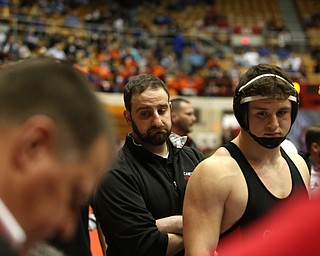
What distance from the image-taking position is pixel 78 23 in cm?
1780

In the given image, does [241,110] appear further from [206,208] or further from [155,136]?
[155,136]

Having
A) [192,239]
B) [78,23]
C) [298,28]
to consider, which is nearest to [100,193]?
[192,239]

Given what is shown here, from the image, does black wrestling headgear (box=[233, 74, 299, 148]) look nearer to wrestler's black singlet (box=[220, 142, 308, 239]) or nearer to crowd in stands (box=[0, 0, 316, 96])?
wrestler's black singlet (box=[220, 142, 308, 239])

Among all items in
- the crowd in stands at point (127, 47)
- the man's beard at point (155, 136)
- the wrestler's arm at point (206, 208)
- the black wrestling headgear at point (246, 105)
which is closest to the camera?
the wrestler's arm at point (206, 208)

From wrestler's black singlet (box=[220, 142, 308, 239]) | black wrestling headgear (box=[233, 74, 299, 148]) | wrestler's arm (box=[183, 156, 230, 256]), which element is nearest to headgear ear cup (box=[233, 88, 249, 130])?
black wrestling headgear (box=[233, 74, 299, 148])

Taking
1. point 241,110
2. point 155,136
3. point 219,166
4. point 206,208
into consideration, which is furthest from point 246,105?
point 155,136

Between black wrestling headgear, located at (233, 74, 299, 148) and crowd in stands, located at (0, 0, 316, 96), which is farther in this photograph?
crowd in stands, located at (0, 0, 316, 96)

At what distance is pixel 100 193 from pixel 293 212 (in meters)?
2.25

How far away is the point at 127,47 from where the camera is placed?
17938 mm

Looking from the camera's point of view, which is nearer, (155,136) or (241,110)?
(241,110)

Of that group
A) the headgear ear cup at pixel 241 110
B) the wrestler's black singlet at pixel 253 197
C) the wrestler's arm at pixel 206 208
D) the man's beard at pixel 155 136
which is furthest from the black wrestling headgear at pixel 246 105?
the man's beard at pixel 155 136

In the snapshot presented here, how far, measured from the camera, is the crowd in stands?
50.3 feet

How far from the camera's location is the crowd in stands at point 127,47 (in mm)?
15320

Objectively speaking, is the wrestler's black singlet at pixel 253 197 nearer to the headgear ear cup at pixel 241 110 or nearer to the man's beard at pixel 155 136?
the headgear ear cup at pixel 241 110
